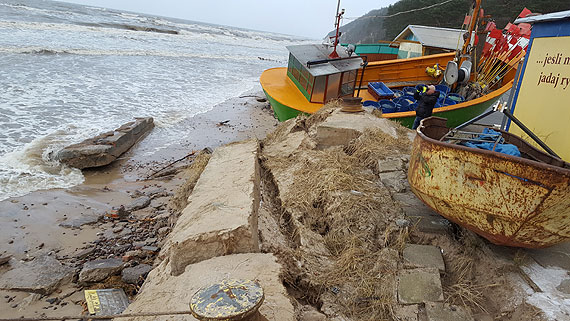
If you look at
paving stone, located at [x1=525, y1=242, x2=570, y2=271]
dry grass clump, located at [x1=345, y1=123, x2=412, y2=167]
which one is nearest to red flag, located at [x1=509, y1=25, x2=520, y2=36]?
dry grass clump, located at [x1=345, y1=123, x2=412, y2=167]

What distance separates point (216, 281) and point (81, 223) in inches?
141

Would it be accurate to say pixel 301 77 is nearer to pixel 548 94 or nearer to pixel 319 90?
pixel 319 90

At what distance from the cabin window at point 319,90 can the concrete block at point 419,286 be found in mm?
7652

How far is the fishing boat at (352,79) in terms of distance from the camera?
9727 millimetres

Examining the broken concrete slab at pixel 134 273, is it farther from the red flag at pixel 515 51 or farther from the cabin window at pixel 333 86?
the red flag at pixel 515 51

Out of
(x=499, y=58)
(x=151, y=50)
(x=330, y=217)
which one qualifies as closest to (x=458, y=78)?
(x=499, y=58)

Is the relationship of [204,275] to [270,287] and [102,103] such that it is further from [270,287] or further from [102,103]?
[102,103]

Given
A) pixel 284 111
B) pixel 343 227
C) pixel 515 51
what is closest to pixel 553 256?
pixel 343 227

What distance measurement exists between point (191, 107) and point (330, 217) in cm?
997

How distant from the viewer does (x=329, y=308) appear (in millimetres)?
2756

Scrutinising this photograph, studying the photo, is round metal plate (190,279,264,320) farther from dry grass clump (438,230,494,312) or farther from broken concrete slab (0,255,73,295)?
broken concrete slab (0,255,73,295)

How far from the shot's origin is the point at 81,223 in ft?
17.1

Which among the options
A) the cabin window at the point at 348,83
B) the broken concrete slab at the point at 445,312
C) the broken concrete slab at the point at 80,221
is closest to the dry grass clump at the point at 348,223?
the broken concrete slab at the point at 445,312

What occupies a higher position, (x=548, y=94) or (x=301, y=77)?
(x=548, y=94)
